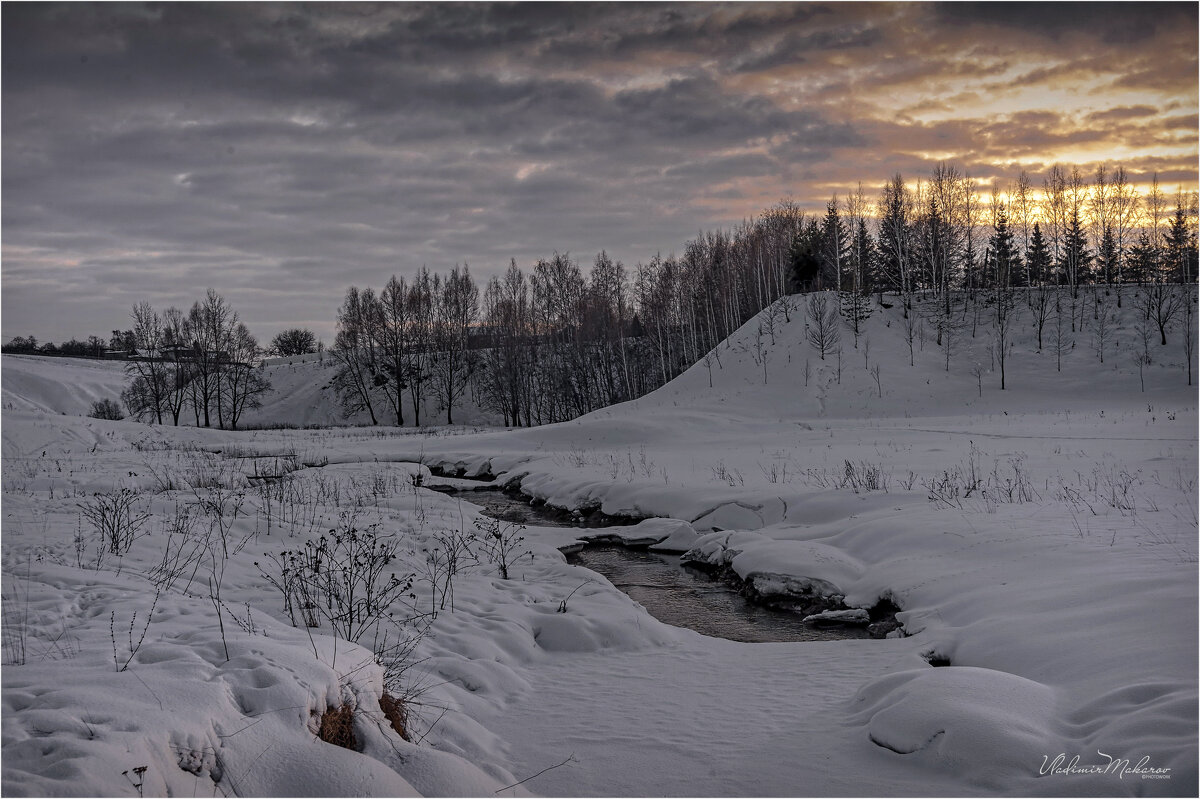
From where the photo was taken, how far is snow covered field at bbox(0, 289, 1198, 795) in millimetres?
3322

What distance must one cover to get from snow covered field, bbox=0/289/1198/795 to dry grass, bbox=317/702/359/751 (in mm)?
73

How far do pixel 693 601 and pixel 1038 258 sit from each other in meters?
56.1

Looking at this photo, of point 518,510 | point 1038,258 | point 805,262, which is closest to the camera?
point 518,510

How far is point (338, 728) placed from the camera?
368cm

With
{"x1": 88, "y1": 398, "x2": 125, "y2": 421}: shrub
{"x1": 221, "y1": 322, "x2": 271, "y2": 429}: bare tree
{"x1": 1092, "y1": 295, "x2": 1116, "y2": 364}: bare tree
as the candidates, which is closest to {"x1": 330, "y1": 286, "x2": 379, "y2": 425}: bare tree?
{"x1": 221, "y1": 322, "x2": 271, "y2": 429}: bare tree

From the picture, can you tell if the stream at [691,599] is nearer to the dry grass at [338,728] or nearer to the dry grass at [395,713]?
the dry grass at [395,713]

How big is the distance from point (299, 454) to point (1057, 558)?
1025 inches

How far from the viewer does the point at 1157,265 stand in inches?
1727

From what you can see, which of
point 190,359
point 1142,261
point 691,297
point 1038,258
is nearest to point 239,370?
point 190,359

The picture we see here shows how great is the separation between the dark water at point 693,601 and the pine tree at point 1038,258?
52.7 m

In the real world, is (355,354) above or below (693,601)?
above

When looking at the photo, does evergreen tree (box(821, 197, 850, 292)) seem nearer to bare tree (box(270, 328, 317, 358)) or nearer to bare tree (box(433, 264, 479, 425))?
bare tree (box(433, 264, 479, 425))

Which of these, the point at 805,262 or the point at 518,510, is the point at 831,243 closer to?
the point at 805,262

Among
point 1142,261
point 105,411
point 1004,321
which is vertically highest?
point 1142,261
